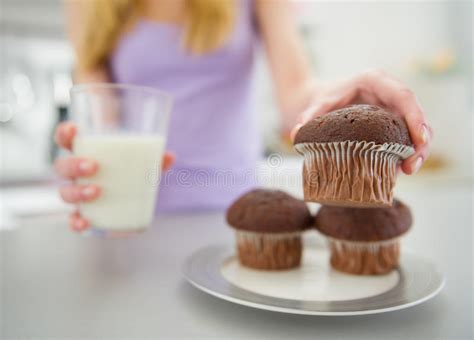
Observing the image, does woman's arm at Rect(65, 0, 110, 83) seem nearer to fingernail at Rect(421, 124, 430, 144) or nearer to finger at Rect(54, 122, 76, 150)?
finger at Rect(54, 122, 76, 150)

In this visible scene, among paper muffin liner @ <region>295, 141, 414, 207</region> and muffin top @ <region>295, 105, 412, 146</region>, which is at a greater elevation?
muffin top @ <region>295, 105, 412, 146</region>

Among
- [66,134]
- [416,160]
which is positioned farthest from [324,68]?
[416,160]

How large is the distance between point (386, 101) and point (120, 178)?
0.48 meters

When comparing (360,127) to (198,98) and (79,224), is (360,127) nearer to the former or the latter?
(79,224)

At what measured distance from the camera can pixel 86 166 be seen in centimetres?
77

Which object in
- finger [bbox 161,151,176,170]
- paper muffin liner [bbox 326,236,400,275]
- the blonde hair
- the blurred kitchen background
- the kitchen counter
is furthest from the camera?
the blurred kitchen background

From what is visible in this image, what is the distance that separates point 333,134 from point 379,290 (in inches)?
9.5

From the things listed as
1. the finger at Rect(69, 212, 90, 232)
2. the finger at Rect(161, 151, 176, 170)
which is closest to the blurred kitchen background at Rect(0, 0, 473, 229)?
the finger at Rect(161, 151, 176, 170)

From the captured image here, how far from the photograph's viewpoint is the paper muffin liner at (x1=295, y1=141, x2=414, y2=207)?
0.57 meters

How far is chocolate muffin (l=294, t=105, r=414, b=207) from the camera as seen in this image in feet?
1.80

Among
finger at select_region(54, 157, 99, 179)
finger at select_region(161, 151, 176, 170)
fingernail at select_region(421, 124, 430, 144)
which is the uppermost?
fingernail at select_region(421, 124, 430, 144)

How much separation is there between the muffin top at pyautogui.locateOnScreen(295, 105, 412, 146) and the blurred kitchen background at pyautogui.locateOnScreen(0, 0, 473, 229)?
1.58m

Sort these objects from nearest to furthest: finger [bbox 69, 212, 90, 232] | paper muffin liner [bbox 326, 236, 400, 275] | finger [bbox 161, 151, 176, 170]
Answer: paper muffin liner [bbox 326, 236, 400, 275] → finger [bbox 69, 212, 90, 232] → finger [bbox 161, 151, 176, 170]

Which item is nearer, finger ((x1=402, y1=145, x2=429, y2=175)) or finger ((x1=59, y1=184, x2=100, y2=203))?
finger ((x1=402, y1=145, x2=429, y2=175))
